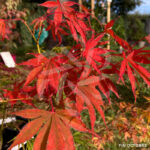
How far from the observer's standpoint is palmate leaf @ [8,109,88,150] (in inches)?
15.1

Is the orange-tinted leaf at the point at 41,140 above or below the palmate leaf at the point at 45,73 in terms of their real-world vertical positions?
below

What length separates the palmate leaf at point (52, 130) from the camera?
15.1 inches

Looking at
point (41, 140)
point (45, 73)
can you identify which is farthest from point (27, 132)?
point (45, 73)

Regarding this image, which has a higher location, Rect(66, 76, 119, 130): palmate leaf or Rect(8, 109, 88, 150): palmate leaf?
Rect(66, 76, 119, 130): palmate leaf

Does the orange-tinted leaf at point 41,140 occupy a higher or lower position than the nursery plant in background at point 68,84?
lower

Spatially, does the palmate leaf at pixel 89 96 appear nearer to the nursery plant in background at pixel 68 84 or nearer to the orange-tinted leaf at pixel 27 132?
the nursery plant in background at pixel 68 84

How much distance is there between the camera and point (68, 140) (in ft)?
1.29

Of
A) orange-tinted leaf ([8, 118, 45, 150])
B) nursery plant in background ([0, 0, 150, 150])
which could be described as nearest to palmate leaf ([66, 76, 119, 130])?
nursery plant in background ([0, 0, 150, 150])

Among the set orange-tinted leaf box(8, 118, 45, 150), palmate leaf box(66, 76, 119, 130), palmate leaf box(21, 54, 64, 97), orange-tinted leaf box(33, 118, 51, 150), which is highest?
palmate leaf box(21, 54, 64, 97)

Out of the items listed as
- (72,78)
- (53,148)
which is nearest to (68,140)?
(53,148)

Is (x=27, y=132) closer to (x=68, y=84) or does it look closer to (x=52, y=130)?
(x=52, y=130)

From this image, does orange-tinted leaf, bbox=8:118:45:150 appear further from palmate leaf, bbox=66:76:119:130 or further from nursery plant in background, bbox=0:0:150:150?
palmate leaf, bbox=66:76:119:130

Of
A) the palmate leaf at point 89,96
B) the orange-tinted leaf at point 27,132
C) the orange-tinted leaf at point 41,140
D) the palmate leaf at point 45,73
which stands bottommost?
the orange-tinted leaf at point 41,140

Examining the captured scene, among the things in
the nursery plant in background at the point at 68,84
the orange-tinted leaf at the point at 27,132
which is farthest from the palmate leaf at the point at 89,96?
the orange-tinted leaf at the point at 27,132
